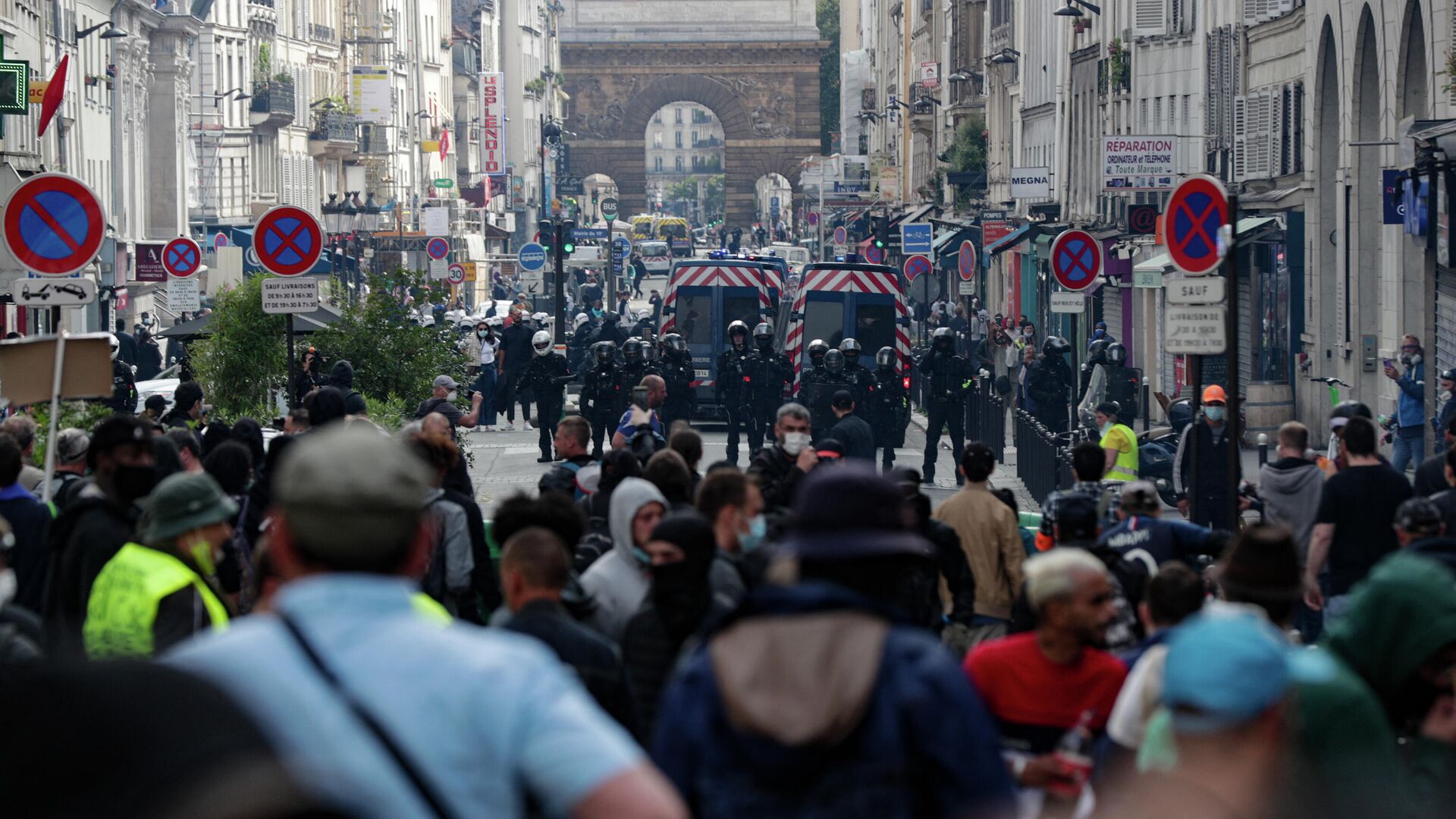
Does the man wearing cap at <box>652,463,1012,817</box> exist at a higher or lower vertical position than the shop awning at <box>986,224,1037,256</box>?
lower

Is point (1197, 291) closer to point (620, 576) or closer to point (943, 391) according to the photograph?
point (620, 576)

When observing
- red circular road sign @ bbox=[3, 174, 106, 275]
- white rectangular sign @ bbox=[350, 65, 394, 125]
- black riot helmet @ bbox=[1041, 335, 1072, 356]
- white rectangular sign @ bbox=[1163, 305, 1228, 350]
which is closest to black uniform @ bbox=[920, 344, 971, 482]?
black riot helmet @ bbox=[1041, 335, 1072, 356]

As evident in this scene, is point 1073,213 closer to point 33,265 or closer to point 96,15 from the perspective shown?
point 96,15

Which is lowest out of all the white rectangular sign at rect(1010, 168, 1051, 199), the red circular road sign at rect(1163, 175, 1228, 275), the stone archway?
the red circular road sign at rect(1163, 175, 1228, 275)

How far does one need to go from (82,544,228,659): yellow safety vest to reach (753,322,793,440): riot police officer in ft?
55.8

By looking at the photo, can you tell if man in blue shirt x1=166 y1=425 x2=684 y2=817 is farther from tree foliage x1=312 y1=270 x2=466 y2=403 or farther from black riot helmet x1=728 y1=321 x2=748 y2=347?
black riot helmet x1=728 y1=321 x2=748 y2=347

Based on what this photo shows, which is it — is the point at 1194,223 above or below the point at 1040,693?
above

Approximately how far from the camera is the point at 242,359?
1856cm

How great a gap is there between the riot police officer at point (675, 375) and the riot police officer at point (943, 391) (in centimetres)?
247

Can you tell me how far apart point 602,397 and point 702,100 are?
11061 centimetres

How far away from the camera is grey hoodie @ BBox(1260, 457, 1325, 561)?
35.0ft

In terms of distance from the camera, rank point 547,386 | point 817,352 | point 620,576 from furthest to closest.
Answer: point 547,386, point 817,352, point 620,576

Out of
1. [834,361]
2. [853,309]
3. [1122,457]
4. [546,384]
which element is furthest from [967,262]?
[1122,457]

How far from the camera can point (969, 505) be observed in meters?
9.05
